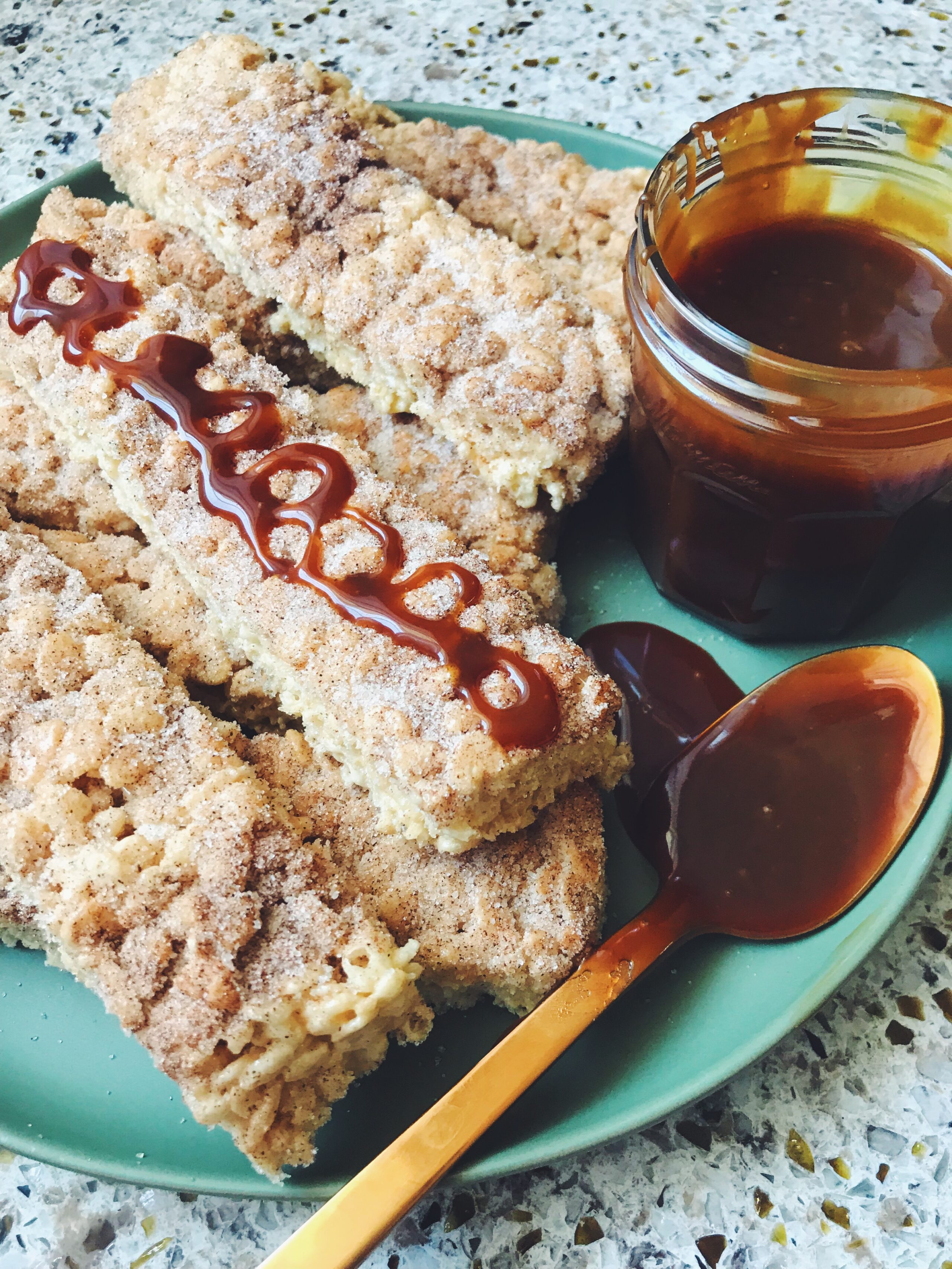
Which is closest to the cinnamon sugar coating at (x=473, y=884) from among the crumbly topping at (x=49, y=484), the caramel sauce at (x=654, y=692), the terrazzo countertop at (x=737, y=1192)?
the caramel sauce at (x=654, y=692)

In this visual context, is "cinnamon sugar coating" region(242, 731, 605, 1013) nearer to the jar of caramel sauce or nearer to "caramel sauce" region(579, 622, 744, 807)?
"caramel sauce" region(579, 622, 744, 807)

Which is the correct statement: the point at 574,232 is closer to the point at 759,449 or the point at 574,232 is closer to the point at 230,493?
the point at 759,449

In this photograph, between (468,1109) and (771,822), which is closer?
(468,1109)

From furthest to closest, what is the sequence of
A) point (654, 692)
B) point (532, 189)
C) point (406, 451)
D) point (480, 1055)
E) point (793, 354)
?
point (532, 189) → point (406, 451) → point (654, 692) → point (793, 354) → point (480, 1055)

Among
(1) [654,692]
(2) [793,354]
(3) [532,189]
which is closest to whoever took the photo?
(2) [793,354]

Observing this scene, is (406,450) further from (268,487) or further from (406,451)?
(268,487)

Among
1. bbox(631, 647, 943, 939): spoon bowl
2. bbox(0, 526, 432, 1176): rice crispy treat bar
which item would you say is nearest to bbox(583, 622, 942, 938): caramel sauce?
bbox(631, 647, 943, 939): spoon bowl

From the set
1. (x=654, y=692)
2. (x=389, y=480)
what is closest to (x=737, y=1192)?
(x=654, y=692)

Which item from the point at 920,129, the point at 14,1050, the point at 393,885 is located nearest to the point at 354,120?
the point at 920,129
